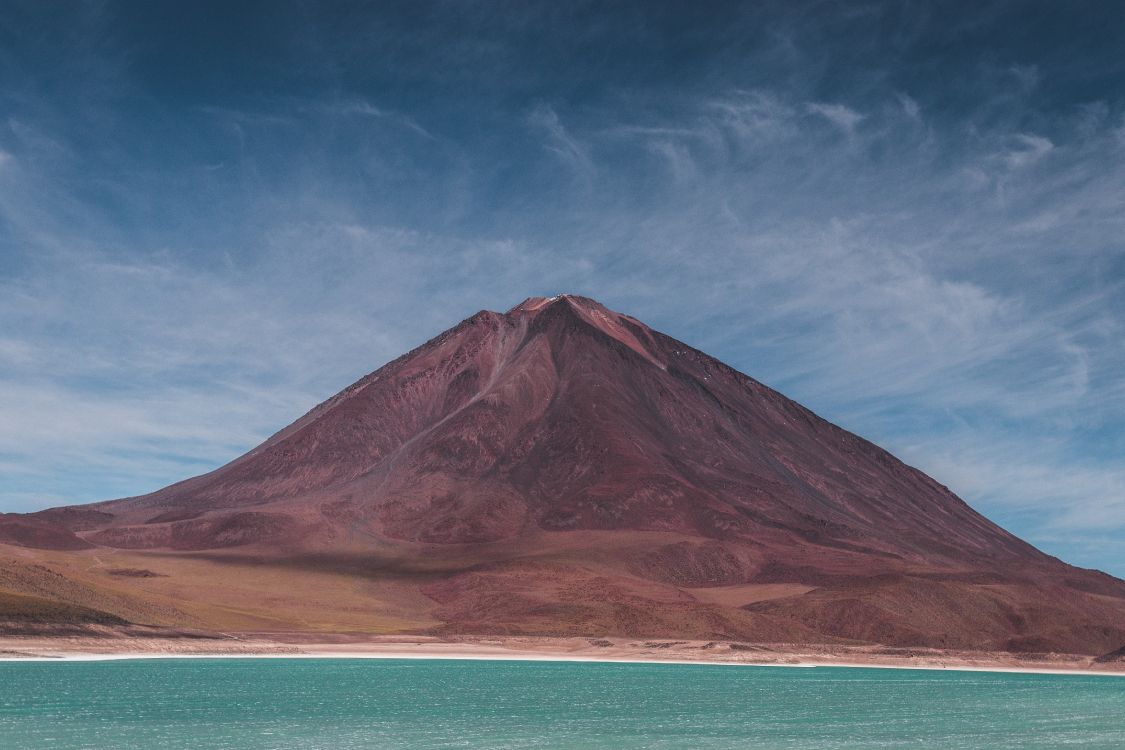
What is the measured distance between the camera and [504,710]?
207 ft

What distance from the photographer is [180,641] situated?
113562mm

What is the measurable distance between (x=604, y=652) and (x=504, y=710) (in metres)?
74.2

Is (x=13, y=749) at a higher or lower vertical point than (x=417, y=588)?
lower

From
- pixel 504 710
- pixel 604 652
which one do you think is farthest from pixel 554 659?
pixel 504 710

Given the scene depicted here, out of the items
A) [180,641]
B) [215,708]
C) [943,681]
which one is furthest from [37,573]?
[943,681]

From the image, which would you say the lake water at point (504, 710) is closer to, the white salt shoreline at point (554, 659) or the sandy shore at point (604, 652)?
the white salt shoreline at point (554, 659)

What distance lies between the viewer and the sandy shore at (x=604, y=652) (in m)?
117

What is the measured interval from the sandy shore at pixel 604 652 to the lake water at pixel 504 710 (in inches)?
448

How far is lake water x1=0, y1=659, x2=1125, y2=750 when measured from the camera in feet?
160

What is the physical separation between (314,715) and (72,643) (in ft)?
173

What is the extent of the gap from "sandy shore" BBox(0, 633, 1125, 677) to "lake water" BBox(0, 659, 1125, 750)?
11.4 m

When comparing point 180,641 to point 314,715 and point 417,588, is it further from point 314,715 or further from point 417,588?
point 417,588

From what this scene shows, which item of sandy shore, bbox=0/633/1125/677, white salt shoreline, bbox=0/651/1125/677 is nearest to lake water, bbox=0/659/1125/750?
white salt shoreline, bbox=0/651/1125/677

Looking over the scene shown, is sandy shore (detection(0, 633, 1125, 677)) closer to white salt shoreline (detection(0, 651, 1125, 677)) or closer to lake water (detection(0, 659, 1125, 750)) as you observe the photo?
Result: white salt shoreline (detection(0, 651, 1125, 677))
